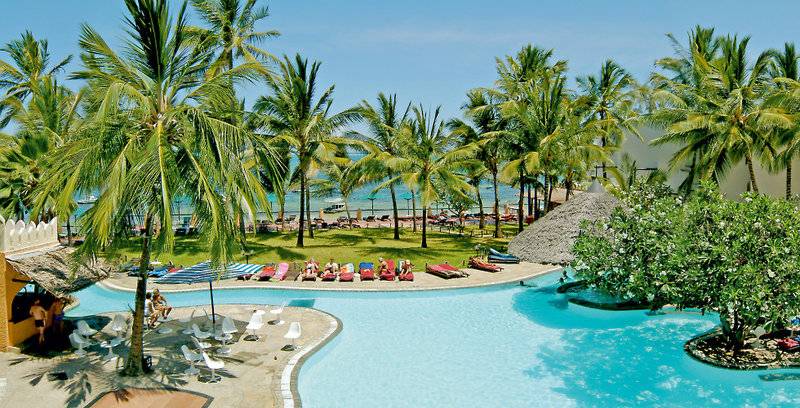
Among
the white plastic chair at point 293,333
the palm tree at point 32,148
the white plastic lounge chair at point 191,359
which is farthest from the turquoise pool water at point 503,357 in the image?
the palm tree at point 32,148

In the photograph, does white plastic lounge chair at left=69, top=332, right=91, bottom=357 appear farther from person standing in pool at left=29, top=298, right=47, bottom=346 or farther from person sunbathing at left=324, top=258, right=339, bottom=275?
person sunbathing at left=324, top=258, right=339, bottom=275

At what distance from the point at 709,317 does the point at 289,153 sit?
1883 centimetres

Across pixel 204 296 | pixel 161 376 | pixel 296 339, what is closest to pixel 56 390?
pixel 161 376

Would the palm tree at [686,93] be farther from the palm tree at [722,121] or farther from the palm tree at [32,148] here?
the palm tree at [32,148]

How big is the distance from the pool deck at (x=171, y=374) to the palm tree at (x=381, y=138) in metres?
14.6

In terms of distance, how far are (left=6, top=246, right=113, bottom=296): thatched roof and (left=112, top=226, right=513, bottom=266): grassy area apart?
29.1 ft

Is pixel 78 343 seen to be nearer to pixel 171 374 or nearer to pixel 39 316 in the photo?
pixel 39 316

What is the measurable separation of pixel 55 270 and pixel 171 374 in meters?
3.92

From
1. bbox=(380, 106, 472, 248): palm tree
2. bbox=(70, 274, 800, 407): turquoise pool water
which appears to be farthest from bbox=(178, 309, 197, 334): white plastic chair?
bbox=(380, 106, 472, 248): palm tree

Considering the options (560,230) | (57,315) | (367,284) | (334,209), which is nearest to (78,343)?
(57,315)

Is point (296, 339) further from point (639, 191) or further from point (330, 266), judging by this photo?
point (639, 191)

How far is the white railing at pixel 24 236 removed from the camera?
11.2m

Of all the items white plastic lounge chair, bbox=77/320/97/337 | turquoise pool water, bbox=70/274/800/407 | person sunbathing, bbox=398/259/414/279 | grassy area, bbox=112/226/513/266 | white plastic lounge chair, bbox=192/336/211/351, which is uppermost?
grassy area, bbox=112/226/513/266

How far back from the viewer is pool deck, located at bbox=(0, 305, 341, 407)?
952cm
